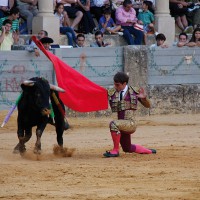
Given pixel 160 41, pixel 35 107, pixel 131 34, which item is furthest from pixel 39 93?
pixel 131 34

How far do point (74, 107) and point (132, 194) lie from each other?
13.5 feet

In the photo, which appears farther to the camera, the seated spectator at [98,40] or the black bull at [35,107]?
the seated spectator at [98,40]

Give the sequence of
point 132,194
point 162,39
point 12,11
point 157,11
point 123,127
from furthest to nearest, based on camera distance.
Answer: point 157,11, point 162,39, point 12,11, point 123,127, point 132,194

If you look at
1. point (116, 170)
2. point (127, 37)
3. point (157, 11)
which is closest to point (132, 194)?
point (116, 170)

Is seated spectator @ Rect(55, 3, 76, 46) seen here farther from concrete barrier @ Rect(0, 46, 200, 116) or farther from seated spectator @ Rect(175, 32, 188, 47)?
seated spectator @ Rect(175, 32, 188, 47)

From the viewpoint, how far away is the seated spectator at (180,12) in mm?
22047

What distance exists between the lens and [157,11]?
21.2 meters

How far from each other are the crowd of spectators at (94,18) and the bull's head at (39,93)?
5.81m

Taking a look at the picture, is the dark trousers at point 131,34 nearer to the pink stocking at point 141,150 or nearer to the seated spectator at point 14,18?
the seated spectator at point 14,18

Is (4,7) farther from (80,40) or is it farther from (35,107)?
(35,107)

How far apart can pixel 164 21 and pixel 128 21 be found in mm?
1501

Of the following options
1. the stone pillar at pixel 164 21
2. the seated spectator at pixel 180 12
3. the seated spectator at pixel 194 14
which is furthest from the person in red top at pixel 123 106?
the seated spectator at pixel 194 14

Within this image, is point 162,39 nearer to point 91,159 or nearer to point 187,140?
point 187,140

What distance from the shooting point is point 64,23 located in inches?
776
